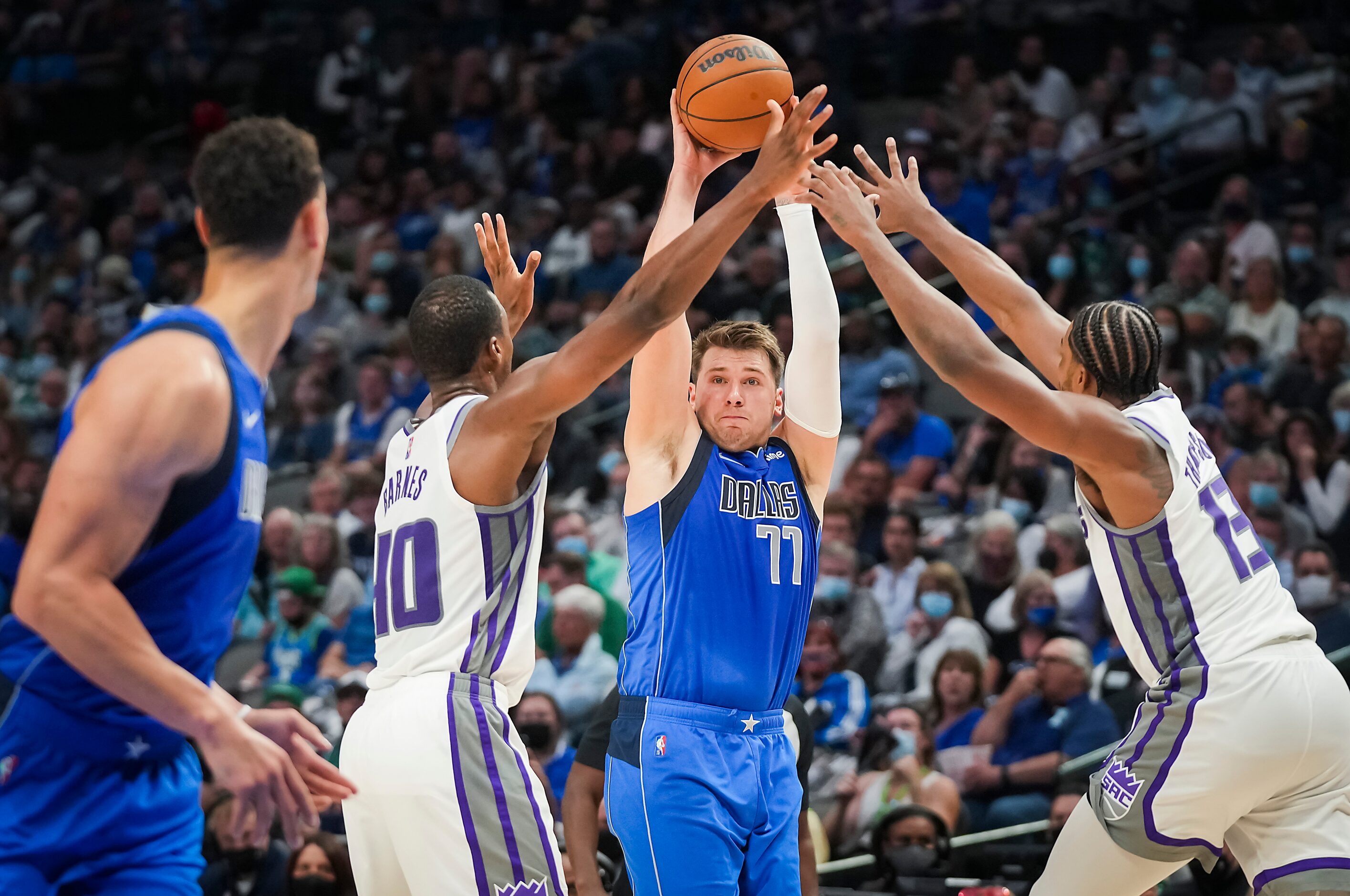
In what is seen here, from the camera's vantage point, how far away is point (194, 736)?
102 inches

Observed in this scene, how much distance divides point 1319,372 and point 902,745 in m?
4.45

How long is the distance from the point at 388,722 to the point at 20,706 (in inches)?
43.5

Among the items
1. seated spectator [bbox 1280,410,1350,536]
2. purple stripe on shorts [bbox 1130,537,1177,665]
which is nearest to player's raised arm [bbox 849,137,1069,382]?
purple stripe on shorts [bbox 1130,537,1177,665]

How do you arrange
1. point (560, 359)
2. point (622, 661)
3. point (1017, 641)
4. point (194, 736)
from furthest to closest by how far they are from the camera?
point (1017, 641) → point (622, 661) → point (560, 359) → point (194, 736)

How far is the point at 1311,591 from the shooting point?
8016mm

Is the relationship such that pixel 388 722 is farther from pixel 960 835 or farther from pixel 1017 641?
pixel 1017 641

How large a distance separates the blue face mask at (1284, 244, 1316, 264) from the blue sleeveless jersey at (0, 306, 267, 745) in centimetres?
995

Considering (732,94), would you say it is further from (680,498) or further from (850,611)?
(850,611)

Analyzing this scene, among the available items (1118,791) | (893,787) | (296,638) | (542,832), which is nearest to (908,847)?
(893,787)

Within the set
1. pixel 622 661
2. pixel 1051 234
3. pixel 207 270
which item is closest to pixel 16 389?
pixel 1051 234

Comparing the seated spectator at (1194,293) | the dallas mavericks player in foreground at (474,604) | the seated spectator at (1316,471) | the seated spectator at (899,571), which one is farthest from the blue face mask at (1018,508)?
the dallas mavericks player in foreground at (474,604)

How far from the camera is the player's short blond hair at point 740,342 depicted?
481cm

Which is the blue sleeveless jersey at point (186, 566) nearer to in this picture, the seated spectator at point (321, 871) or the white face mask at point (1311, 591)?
the seated spectator at point (321, 871)

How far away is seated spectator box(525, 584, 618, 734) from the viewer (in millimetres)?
8375
